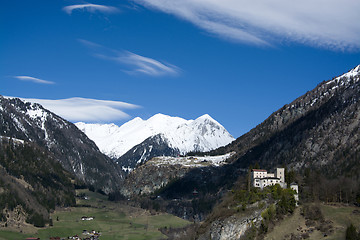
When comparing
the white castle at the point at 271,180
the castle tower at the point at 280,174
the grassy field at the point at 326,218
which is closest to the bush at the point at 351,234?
the grassy field at the point at 326,218

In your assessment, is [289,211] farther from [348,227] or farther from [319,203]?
[348,227]

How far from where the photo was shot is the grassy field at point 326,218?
512 ft

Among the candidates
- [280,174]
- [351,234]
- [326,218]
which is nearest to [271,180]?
[280,174]

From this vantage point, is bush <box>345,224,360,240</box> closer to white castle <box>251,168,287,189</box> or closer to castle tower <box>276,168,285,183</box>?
white castle <box>251,168,287,189</box>

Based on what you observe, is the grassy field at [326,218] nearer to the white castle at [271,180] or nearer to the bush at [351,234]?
the bush at [351,234]

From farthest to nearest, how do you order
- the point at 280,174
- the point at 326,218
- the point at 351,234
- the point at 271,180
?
the point at 280,174, the point at 271,180, the point at 326,218, the point at 351,234

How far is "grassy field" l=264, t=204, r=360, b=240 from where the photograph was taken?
156m

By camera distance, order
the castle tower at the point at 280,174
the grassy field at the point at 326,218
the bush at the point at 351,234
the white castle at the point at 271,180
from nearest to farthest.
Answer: the bush at the point at 351,234 < the grassy field at the point at 326,218 < the white castle at the point at 271,180 < the castle tower at the point at 280,174

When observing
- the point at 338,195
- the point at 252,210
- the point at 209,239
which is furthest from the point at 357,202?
the point at 209,239

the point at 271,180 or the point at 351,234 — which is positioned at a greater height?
the point at 271,180

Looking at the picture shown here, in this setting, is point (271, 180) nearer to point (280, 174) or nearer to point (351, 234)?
point (280, 174)

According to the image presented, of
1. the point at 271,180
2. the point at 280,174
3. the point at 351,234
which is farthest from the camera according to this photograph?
the point at 280,174

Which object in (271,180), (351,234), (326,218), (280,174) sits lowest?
(351,234)

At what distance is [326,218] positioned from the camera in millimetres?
163375
